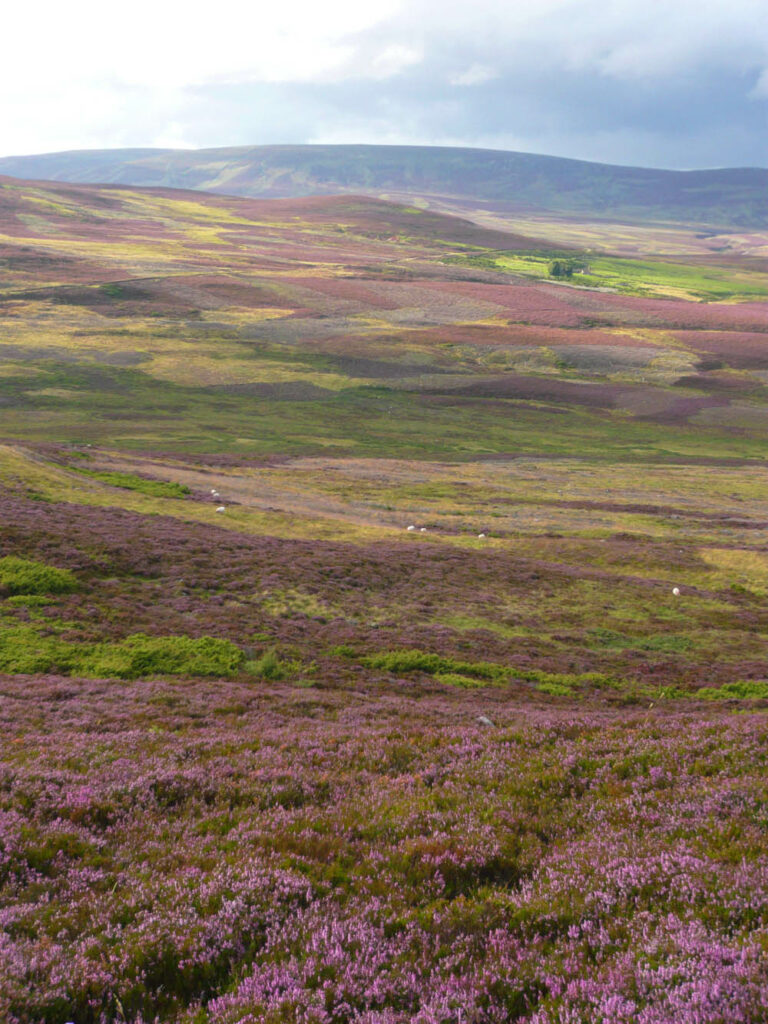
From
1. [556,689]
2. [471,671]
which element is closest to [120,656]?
[471,671]

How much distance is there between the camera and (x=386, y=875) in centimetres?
776

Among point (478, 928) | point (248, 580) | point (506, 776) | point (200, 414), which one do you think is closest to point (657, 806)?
point (506, 776)

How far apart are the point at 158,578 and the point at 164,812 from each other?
1819 centimetres

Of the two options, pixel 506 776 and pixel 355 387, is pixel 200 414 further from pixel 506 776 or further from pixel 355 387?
pixel 506 776

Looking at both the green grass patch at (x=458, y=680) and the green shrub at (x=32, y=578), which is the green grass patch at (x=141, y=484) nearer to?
the green shrub at (x=32, y=578)

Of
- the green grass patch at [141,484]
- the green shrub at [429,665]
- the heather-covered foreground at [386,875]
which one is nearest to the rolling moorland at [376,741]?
the heather-covered foreground at [386,875]

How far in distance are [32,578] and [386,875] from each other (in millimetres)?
19899

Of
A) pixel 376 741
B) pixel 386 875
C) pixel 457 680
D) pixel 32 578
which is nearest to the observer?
pixel 386 875

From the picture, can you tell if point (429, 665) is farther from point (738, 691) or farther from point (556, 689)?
point (738, 691)

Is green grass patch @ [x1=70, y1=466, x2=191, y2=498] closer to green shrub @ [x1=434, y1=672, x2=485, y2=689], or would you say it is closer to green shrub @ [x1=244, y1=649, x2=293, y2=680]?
green shrub @ [x1=244, y1=649, x2=293, y2=680]

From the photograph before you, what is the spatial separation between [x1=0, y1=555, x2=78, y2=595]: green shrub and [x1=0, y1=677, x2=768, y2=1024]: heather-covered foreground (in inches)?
417

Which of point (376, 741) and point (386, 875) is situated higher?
point (386, 875)

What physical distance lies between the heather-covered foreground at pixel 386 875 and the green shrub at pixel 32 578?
1060 centimetres

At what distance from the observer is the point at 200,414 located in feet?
293
